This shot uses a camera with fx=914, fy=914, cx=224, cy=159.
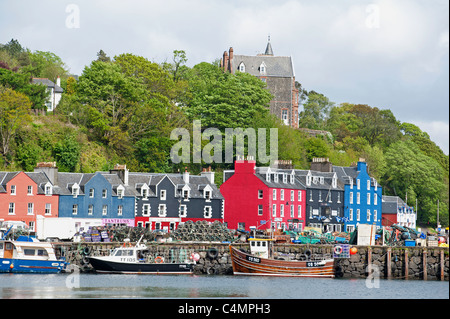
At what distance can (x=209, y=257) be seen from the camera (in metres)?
70.1

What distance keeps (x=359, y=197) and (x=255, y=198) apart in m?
17.1

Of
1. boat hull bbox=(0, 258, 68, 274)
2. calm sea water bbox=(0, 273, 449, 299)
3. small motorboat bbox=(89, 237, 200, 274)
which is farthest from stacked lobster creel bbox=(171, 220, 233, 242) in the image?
boat hull bbox=(0, 258, 68, 274)

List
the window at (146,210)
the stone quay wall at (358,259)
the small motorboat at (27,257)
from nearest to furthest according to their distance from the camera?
the small motorboat at (27,257), the stone quay wall at (358,259), the window at (146,210)

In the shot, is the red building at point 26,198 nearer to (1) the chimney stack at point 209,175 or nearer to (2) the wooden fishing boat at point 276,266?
(1) the chimney stack at point 209,175

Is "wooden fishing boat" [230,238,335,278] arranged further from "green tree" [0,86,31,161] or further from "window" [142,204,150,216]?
"green tree" [0,86,31,161]

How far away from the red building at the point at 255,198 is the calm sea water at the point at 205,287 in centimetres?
2504

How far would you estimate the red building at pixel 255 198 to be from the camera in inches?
3607

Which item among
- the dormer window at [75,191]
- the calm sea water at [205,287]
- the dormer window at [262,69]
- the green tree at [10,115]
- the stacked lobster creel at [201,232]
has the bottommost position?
the calm sea water at [205,287]

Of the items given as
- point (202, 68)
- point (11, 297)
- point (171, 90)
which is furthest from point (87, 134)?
point (11, 297)

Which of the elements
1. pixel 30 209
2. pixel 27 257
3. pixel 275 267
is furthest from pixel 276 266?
pixel 30 209

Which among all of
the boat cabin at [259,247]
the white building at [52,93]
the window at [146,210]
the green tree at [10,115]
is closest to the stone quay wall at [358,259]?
the boat cabin at [259,247]

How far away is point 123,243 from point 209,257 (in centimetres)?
665
